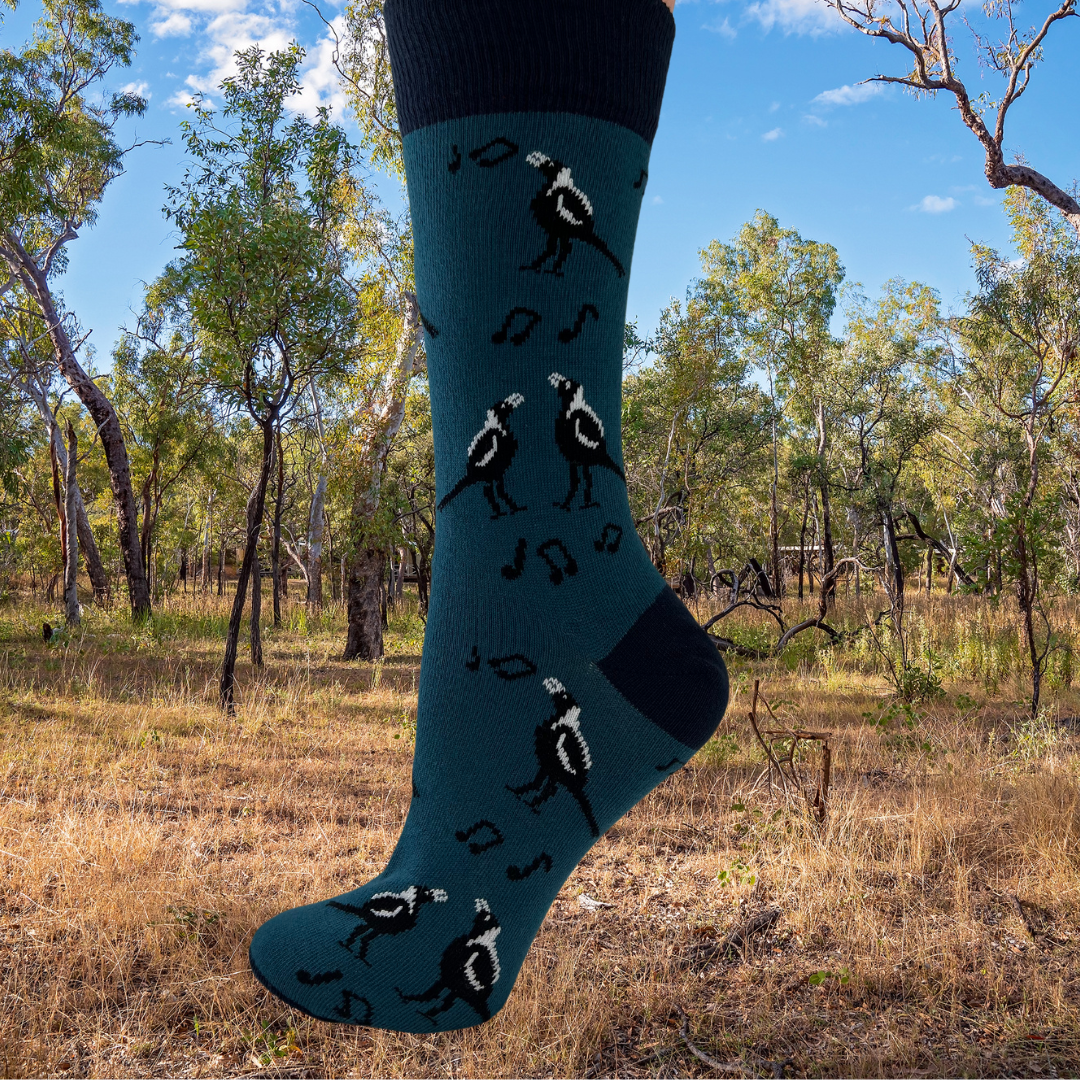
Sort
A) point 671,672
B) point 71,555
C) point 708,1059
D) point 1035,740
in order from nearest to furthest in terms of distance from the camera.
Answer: point 671,672, point 708,1059, point 1035,740, point 71,555

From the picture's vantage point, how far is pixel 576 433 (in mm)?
908

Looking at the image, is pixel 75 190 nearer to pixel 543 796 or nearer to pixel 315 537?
pixel 315 537

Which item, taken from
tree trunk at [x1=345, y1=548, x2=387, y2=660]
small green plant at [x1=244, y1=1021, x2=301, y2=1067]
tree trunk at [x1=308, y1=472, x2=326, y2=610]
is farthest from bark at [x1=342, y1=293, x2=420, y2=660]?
tree trunk at [x1=308, y1=472, x2=326, y2=610]

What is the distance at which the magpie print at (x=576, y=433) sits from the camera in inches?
35.5

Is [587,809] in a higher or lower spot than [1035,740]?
higher

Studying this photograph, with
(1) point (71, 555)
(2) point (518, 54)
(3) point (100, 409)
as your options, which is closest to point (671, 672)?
(2) point (518, 54)

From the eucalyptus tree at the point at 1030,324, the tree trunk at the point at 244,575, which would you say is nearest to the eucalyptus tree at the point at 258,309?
the tree trunk at the point at 244,575

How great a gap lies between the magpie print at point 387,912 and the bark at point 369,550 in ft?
26.7

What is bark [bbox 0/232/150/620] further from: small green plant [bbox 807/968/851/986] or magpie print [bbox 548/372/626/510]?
magpie print [bbox 548/372/626/510]

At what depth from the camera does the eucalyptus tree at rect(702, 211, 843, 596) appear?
62.1 feet

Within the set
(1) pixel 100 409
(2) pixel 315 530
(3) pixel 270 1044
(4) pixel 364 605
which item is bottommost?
(3) pixel 270 1044

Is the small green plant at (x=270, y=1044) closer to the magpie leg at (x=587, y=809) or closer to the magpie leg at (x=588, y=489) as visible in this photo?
the magpie leg at (x=587, y=809)

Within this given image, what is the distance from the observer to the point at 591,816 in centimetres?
100

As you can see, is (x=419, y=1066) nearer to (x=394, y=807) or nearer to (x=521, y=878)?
(x=521, y=878)
